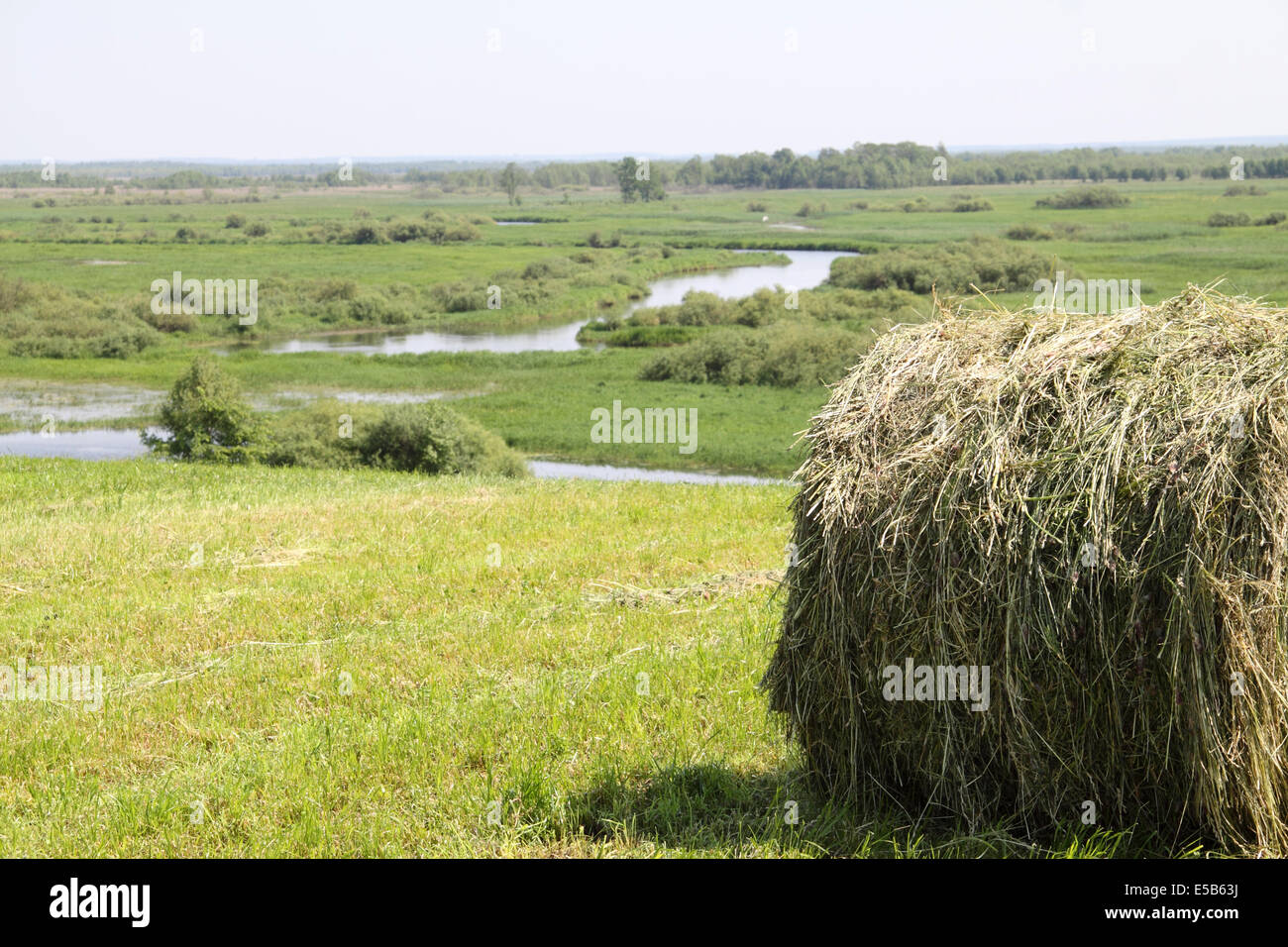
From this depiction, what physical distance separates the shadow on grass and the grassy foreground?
0.02 metres

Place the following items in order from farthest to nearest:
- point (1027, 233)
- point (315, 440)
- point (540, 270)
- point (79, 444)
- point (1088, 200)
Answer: point (1088, 200) < point (1027, 233) < point (540, 270) < point (79, 444) < point (315, 440)

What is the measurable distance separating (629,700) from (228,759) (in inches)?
108

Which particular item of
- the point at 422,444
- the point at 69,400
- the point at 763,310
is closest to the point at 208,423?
the point at 422,444

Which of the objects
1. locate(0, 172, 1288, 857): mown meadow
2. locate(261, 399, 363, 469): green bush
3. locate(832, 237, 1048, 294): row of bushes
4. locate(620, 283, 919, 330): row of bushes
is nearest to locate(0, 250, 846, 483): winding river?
locate(620, 283, 919, 330): row of bushes

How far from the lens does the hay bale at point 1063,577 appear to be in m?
5.11

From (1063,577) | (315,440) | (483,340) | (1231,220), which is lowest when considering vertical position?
(315,440)

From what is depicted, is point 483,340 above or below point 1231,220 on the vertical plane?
below

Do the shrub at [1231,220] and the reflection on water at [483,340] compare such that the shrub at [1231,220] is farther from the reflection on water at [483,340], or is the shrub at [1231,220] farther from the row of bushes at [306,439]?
the row of bushes at [306,439]

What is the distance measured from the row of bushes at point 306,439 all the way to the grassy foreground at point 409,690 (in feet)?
40.6

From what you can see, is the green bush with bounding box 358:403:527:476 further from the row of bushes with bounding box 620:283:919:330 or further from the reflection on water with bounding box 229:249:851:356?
the row of bushes with bounding box 620:283:919:330

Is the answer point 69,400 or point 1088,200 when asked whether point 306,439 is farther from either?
point 1088,200

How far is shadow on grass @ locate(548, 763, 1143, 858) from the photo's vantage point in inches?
221

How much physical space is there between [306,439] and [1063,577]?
27984 millimetres

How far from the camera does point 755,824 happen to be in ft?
20.0
